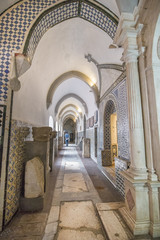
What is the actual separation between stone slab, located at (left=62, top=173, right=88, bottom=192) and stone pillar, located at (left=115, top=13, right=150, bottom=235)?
5.19ft

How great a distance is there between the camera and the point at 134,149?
2.12 metres

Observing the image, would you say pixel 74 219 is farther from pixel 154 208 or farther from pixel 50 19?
pixel 50 19

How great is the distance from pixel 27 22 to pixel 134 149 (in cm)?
337

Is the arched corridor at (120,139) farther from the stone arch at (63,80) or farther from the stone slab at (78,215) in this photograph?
the stone arch at (63,80)

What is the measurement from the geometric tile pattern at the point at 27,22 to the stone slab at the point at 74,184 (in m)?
3.04

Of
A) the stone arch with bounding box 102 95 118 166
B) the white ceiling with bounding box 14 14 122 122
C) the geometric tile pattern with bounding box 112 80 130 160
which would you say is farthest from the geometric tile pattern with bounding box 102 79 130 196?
the stone arch with bounding box 102 95 118 166

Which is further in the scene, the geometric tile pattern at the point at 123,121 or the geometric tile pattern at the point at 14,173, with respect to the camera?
the geometric tile pattern at the point at 123,121

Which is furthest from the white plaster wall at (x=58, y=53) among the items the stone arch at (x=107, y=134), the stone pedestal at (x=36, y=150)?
the stone arch at (x=107, y=134)

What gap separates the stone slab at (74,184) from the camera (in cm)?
356

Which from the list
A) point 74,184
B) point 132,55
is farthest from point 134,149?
point 74,184

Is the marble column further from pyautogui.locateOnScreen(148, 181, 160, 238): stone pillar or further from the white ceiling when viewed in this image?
the white ceiling

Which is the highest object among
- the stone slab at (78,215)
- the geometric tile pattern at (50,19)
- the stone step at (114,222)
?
the geometric tile pattern at (50,19)

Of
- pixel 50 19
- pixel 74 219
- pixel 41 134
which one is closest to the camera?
pixel 74 219

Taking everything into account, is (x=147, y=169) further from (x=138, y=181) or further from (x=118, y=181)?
(x=118, y=181)
